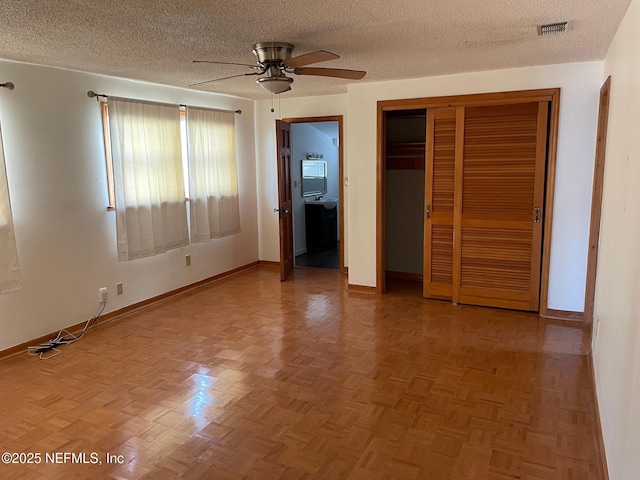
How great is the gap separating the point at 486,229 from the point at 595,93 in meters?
1.48

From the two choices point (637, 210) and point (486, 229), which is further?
point (486, 229)

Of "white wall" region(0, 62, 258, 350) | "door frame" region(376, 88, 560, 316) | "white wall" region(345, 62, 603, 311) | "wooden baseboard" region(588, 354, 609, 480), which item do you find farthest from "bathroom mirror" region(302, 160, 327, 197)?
"wooden baseboard" region(588, 354, 609, 480)

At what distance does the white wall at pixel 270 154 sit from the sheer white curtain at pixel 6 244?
136 inches

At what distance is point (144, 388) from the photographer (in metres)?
3.06

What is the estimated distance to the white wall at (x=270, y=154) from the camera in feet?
19.7

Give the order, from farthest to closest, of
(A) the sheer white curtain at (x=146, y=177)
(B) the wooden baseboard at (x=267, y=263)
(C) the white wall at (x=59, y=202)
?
(B) the wooden baseboard at (x=267, y=263), (A) the sheer white curtain at (x=146, y=177), (C) the white wall at (x=59, y=202)

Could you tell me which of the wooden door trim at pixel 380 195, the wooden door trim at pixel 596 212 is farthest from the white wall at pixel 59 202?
the wooden door trim at pixel 596 212

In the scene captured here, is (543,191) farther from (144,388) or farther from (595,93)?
(144,388)

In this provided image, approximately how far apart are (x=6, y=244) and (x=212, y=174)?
98.3 inches

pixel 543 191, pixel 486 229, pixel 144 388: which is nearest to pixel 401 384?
pixel 144 388

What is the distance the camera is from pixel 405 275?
577 centimetres

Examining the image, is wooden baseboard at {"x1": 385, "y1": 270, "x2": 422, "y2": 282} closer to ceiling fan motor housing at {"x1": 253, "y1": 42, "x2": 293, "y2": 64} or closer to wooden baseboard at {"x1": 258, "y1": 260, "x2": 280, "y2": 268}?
wooden baseboard at {"x1": 258, "y1": 260, "x2": 280, "y2": 268}

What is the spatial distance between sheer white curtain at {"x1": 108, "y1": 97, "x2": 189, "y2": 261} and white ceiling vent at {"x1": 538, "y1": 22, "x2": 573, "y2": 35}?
11.8 ft

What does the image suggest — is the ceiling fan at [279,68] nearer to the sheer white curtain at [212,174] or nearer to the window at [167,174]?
the window at [167,174]
